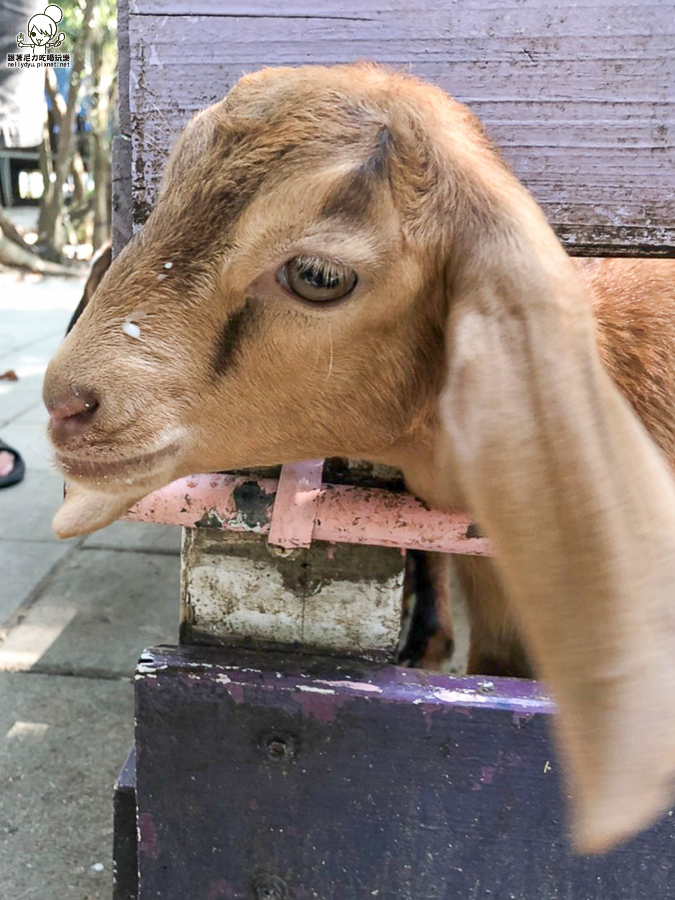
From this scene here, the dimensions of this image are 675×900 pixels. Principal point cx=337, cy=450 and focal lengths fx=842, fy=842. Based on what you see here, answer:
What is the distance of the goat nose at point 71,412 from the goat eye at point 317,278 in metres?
0.29

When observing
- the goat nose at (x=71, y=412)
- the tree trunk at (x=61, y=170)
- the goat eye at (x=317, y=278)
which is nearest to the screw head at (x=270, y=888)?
the goat nose at (x=71, y=412)

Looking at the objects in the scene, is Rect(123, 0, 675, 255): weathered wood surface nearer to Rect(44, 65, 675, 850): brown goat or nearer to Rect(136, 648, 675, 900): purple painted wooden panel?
Rect(44, 65, 675, 850): brown goat

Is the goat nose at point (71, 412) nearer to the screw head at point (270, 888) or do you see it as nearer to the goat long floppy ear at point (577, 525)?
the goat long floppy ear at point (577, 525)

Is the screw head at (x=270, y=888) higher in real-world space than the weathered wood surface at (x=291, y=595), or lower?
lower

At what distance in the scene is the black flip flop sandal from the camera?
4.06m

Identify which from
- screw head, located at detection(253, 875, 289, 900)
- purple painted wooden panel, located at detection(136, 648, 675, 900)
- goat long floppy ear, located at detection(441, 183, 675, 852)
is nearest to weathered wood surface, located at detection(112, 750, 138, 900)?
purple painted wooden panel, located at detection(136, 648, 675, 900)

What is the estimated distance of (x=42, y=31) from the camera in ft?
24.1

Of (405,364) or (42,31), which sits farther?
(42,31)

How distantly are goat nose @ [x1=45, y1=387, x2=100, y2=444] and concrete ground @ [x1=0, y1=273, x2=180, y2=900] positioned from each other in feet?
0.33

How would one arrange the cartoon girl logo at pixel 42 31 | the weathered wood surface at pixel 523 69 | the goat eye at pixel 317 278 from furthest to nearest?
the cartoon girl logo at pixel 42 31, the weathered wood surface at pixel 523 69, the goat eye at pixel 317 278

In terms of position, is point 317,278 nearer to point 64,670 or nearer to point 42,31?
point 64,670

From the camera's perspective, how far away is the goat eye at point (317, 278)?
1020 mm

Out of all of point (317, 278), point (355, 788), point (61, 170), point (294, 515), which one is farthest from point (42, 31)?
point (355, 788)

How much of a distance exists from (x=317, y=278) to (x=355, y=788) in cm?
83
